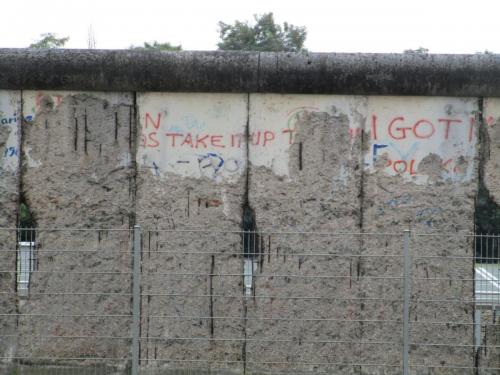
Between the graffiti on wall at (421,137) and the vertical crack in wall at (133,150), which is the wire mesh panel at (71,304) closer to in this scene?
the vertical crack in wall at (133,150)

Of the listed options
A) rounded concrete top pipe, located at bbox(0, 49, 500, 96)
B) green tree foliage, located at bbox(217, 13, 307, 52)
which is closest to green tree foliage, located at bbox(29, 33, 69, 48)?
green tree foliage, located at bbox(217, 13, 307, 52)

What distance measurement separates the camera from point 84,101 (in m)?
7.31

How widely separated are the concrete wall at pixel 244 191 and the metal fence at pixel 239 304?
2 centimetres

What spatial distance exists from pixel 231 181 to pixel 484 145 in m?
2.10

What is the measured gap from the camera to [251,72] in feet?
23.5

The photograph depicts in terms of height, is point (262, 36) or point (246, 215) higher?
point (262, 36)

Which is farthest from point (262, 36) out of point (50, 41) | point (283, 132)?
point (283, 132)

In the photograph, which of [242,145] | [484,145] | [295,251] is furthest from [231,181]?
[484,145]

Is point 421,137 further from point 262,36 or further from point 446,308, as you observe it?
point 262,36

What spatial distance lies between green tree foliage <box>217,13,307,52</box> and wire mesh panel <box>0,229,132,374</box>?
3582 centimetres

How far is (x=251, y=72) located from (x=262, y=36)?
37311 millimetres

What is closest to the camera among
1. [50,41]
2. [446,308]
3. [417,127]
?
[446,308]

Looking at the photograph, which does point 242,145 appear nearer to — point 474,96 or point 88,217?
point 88,217

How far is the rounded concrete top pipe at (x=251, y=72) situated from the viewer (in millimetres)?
7113
